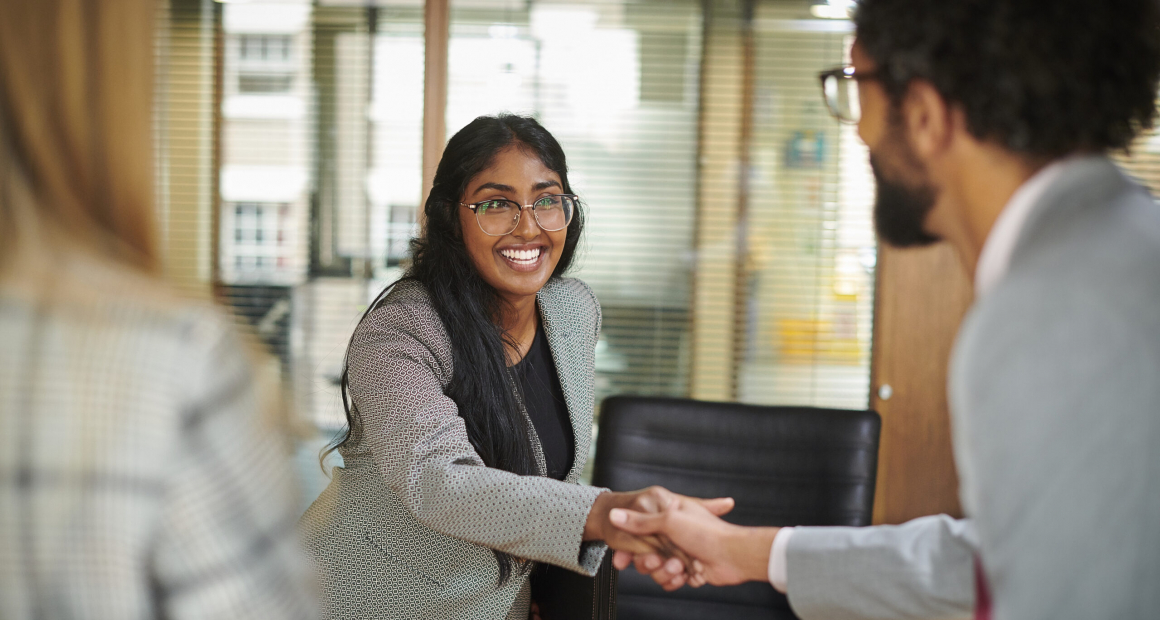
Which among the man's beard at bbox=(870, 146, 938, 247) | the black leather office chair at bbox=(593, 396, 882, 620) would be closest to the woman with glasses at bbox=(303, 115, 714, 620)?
the black leather office chair at bbox=(593, 396, 882, 620)

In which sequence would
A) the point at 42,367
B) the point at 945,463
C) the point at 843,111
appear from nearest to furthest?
the point at 42,367
the point at 843,111
the point at 945,463

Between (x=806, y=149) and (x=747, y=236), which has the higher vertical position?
(x=806, y=149)

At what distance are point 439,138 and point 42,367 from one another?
299 cm

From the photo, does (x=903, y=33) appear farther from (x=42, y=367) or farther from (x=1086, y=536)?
(x=42, y=367)

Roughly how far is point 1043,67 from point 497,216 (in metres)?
1.26

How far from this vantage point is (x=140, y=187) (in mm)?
784

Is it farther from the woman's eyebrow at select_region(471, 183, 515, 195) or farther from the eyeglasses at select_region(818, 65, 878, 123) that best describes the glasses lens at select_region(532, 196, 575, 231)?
the eyeglasses at select_region(818, 65, 878, 123)

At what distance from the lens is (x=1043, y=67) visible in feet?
3.27

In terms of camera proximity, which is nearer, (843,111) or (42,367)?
(42,367)

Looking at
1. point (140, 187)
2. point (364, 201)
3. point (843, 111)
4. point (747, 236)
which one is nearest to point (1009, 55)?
point (843, 111)

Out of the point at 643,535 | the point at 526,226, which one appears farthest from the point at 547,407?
the point at 643,535

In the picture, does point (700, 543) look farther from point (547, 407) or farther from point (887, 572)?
point (547, 407)

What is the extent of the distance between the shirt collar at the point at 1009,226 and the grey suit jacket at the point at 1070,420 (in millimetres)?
60

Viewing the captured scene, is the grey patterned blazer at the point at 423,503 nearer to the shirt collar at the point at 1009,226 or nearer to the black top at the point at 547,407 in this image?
the black top at the point at 547,407
